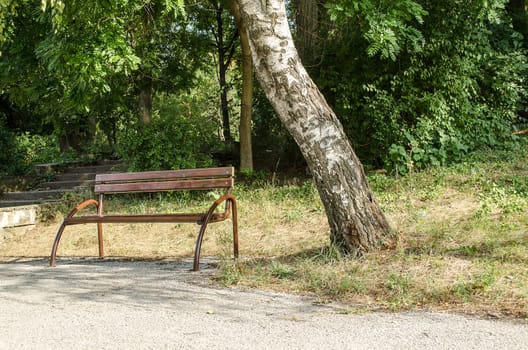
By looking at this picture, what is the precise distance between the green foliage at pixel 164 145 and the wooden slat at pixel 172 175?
327 centimetres

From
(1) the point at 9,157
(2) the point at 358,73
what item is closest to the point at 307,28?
(2) the point at 358,73

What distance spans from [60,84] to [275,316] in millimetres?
8585

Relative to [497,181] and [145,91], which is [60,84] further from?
[497,181]

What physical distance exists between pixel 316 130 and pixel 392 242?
137 cm

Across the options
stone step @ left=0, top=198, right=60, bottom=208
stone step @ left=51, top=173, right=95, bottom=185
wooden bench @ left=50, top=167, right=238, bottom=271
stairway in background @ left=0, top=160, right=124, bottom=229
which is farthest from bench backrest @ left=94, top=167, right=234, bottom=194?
stone step @ left=51, top=173, right=95, bottom=185

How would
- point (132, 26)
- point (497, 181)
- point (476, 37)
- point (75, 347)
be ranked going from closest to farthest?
point (75, 347) < point (497, 181) < point (476, 37) < point (132, 26)

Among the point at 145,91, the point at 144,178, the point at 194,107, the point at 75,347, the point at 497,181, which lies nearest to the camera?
the point at 75,347

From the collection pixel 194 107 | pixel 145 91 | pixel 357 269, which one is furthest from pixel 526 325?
pixel 194 107

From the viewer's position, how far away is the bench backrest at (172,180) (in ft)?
23.5

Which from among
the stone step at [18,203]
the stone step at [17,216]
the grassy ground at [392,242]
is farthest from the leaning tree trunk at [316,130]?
the stone step at [18,203]

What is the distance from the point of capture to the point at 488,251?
5.90 meters

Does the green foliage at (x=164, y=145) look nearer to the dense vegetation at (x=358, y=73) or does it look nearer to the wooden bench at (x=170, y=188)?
the dense vegetation at (x=358, y=73)

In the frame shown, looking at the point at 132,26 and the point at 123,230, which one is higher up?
the point at 132,26

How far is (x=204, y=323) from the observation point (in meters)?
4.21
